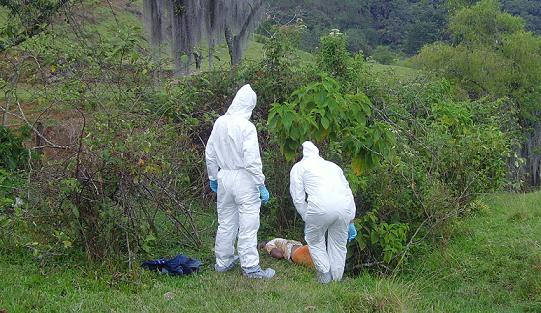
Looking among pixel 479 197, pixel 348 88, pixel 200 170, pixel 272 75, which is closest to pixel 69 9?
pixel 200 170

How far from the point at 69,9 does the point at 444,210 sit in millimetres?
5380

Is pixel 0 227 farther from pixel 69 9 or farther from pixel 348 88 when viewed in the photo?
pixel 348 88

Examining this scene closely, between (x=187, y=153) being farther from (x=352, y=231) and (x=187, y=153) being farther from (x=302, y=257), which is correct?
(x=352, y=231)

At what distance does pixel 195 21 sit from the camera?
1457 cm

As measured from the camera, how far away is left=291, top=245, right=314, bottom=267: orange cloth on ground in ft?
25.7

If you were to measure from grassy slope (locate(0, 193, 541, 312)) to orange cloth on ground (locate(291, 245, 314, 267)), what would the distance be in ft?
0.48

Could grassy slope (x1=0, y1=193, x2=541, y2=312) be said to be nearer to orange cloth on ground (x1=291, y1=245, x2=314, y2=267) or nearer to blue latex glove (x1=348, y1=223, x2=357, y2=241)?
orange cloth on ground (x1=291, y1=245, x2=314, y2=267)

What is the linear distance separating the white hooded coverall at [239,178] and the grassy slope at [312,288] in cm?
31

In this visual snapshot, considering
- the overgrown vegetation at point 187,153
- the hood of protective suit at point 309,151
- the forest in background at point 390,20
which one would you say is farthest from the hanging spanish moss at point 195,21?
the forest in background at point 390,20

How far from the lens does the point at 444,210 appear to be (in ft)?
27.7

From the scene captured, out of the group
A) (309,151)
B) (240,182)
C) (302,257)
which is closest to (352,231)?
(302,257)

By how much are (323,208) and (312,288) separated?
823 millimetres

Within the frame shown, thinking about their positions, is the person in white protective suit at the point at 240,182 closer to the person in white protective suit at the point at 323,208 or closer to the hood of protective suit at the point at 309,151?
the person in white protective suit at the point at 323,208

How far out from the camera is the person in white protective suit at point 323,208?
22.9 feet
